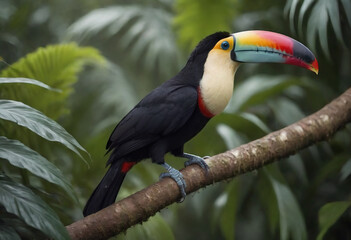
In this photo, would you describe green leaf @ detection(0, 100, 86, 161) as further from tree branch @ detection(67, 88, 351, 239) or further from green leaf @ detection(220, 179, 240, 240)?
green leaf @ detection(220, 179, 240, 240)

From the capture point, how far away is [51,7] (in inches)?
177

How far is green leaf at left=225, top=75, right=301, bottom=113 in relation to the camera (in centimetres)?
293

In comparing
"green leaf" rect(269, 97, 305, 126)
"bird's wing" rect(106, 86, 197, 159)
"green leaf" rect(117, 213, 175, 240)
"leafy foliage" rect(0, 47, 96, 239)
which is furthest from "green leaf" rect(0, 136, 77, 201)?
"green leaf" rect(269, 97, 305, 126)

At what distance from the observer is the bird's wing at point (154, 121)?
6.35ft

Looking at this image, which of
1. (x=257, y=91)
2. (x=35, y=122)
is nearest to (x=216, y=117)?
(x=257, y=91)

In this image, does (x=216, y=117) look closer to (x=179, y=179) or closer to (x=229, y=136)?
(x=229, y=136)

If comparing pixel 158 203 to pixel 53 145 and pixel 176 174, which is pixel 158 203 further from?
pixel 53 145

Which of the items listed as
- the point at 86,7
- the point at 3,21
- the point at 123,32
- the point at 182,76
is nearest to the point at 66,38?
the point at 3,21

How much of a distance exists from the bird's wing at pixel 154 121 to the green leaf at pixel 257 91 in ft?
3.57

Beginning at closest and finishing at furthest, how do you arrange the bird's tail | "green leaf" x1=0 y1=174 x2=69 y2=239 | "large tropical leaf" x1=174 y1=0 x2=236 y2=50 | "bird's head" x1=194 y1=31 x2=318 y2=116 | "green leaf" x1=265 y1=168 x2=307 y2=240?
"green leaf" x1=0 y1=174 x2=69 y2=239 < the bird's tail < "bird's head" x1=194 y1=31 x2=318 y2=116 < "green leaf" x1=265 y1=168 x2=307 y2=240 < "large tropical leaf" x1=174 y1=0 x2=236 y2=50

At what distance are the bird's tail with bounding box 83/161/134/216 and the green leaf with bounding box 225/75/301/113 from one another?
1.31m

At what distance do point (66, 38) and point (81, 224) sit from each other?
2404 millimetres

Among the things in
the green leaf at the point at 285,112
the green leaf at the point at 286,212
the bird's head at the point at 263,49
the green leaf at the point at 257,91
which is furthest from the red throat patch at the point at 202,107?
the green leaf at the point at 285,112

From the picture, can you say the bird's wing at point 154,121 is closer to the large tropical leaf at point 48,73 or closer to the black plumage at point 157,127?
the black plumage at point 157,127
